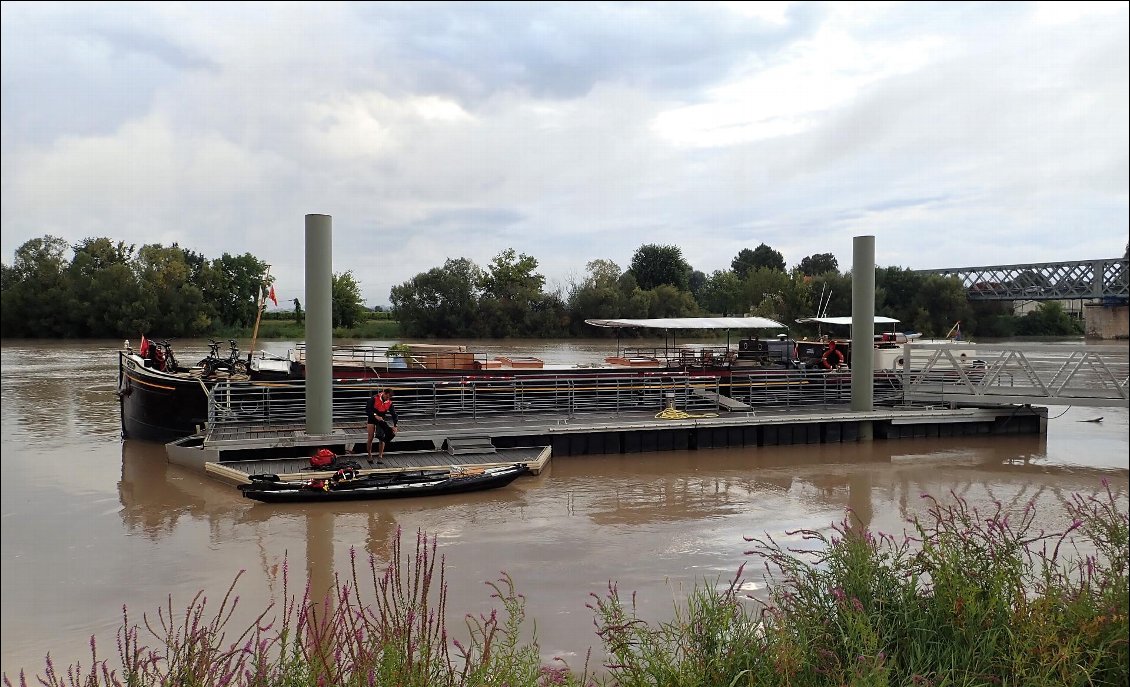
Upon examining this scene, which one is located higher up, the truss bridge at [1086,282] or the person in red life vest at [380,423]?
the truss bridge at [1086,282]

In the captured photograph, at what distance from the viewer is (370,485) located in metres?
12.4

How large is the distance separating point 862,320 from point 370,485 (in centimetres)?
1154

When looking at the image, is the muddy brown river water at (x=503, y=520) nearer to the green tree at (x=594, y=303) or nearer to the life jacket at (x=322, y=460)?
the life jacket at (x=322, y=460)

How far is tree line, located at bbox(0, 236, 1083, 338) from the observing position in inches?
1147

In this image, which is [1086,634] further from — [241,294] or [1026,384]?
[241,294]

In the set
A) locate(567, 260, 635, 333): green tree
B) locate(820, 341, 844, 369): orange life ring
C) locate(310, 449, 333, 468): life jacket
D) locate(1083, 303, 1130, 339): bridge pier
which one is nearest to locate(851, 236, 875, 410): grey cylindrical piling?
locate(820, 341, 844, 369): orange life ring

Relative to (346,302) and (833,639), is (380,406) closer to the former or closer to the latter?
(833,639)

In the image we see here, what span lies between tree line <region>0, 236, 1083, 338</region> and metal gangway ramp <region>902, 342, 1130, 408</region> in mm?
1099

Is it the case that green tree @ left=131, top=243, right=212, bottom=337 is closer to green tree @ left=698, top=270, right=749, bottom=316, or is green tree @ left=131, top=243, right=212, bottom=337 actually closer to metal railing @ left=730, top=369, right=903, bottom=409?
metal railing @ left=730, top=369, right=903, bottom=409

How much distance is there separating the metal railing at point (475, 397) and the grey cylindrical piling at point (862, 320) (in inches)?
126

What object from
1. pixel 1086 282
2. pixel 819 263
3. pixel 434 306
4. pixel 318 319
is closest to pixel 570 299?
pixel 434 306

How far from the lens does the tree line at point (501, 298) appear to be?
95.6 feet

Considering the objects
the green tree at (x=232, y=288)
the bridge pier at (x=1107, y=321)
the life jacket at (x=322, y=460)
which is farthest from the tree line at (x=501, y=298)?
the bridge pier at (x=1107, y=321)

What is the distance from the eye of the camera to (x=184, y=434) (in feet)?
59.5
